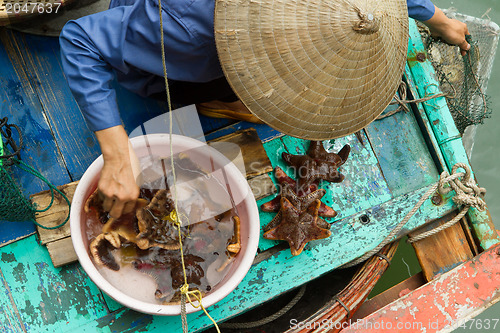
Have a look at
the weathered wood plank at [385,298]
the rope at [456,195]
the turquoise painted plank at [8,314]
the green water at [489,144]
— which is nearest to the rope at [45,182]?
the turquoise painted plank at [8,314]

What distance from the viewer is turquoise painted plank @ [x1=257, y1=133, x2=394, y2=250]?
2.38 metres

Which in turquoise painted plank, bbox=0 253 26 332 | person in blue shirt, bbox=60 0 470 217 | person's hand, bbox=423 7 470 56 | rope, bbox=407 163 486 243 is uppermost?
person in blue shirt, bbox=60 0 470 217

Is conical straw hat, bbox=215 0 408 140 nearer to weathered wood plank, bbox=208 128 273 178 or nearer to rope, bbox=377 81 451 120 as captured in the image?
weathered wood plank, bbox=208 128 273 178

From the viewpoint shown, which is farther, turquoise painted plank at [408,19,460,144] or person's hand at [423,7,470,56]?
turquoise painted plank at [408,19,460,144]

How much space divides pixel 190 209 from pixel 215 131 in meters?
0.56

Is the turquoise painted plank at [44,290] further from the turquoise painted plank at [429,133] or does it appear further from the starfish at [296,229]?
the turquoise painted plank at [429,133]

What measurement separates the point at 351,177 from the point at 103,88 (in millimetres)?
1471

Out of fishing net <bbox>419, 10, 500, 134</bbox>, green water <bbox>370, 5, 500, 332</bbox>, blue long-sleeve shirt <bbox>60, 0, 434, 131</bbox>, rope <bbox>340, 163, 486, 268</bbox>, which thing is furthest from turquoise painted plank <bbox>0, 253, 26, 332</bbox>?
green water <bbox>370, 5, 500, 332</bbox>

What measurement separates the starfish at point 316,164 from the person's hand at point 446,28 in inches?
30.8

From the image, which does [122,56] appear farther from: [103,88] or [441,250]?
[441,250]

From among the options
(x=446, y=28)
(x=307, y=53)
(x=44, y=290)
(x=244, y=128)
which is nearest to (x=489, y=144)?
(x=446, y=28)

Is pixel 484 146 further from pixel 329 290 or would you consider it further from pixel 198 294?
pixel 198 294

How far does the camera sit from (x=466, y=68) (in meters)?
2.86

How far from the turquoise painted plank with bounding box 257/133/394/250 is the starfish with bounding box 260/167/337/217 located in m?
0.06
